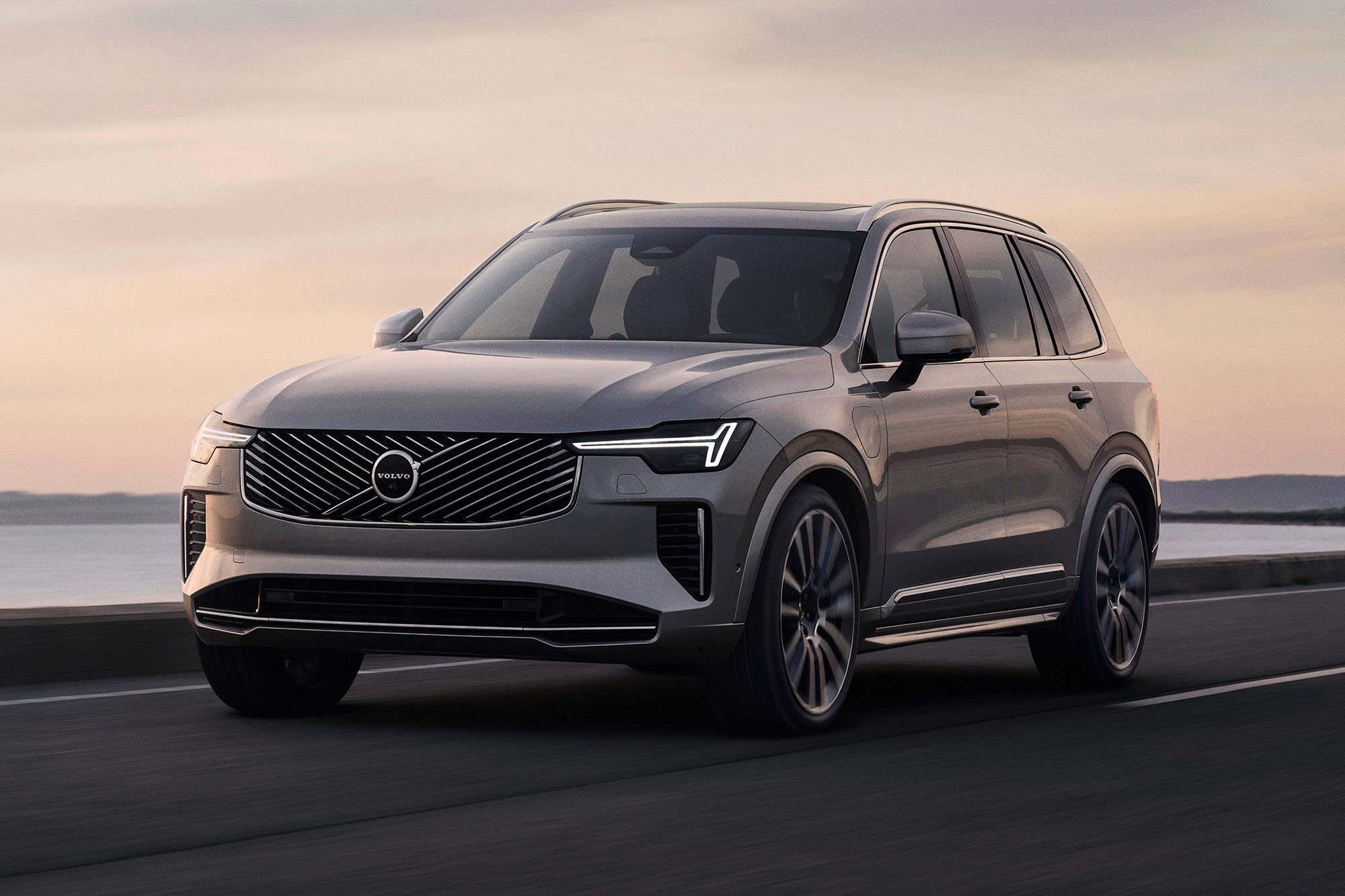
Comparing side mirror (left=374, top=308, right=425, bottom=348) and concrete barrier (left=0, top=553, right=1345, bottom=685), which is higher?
side mirror (left=374, top=308, right=425, bottom=348)

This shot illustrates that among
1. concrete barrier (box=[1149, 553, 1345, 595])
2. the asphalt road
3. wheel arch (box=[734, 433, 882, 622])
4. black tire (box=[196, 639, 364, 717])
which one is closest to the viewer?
the asphalt road

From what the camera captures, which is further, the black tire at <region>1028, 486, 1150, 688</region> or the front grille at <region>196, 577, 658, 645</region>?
the black tire at <region>1028, 486, 1150, 688</region>

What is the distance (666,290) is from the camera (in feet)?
30.1

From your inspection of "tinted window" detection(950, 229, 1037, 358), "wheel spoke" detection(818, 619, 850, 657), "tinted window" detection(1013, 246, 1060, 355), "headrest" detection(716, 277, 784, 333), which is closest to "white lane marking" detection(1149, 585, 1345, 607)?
"tinted window" detection(1013, 246, 1060, 355)

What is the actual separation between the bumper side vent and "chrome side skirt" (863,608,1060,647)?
1266 mm

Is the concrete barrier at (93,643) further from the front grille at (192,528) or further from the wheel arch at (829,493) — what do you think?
the wheel arch at (829,493)

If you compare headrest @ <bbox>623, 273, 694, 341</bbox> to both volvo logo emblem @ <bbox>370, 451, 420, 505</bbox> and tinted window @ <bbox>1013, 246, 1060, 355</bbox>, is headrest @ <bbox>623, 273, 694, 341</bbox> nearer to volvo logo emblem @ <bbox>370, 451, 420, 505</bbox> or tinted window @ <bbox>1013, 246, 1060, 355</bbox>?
volvo logo emblem @ <bbox>370, 451, 420, 505</bbox>

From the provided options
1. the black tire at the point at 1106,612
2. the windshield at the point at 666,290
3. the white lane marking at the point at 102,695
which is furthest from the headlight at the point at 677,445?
the black tire at the point at 1106,612

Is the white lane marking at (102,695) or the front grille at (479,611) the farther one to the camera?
the white lane marking at (102,695)

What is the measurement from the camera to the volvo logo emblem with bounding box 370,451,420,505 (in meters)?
7.66

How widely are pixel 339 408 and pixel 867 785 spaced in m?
2.25

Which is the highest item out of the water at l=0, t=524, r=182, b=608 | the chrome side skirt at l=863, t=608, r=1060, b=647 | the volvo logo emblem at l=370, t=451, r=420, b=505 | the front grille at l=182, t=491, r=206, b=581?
the volvo logo emblem at l=370, t=451, r=420, b=505

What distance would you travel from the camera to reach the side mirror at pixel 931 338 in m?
8.74

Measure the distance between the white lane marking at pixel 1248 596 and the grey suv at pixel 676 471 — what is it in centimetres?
762
